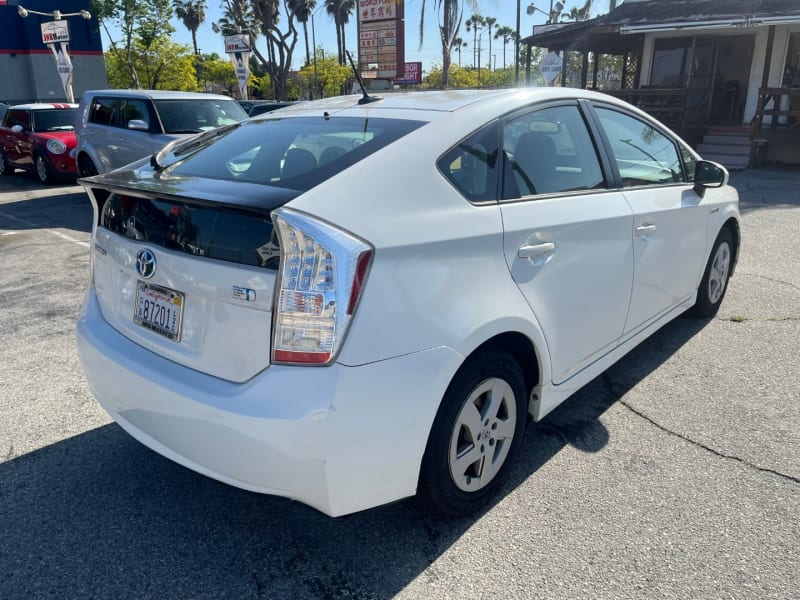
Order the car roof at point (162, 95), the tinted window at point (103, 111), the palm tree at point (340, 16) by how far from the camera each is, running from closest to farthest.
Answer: the car roof at point (162, 95)
the tinted window at point (103, 111)
the palm tree at point (340, 16)

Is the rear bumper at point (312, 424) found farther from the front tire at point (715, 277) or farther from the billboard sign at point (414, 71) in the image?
the billboard sign at point (414, 71)

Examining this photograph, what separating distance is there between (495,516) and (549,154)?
1620 mm

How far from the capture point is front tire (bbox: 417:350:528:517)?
2.32 metres

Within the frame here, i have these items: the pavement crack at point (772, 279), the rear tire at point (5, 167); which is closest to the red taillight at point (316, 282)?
the pavement crack at point (772, 279)

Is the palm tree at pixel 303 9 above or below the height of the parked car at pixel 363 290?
above

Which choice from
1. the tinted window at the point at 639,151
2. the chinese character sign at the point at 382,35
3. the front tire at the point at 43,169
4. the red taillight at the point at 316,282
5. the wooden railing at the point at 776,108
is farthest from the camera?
the chinese character sign at the point at 382,35

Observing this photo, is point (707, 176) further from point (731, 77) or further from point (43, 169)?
point (731, 77)

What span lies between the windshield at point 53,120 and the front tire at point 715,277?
13.4 meters

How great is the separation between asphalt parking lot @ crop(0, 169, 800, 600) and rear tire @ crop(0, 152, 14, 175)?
43.7 feet

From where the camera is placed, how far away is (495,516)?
2.66 meters

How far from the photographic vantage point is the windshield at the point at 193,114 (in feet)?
32.3

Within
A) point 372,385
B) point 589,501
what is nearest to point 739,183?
point 589,501

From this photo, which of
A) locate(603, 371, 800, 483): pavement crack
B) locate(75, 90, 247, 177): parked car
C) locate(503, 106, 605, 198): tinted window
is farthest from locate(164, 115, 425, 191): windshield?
locate(75, 90, 247, 177): parked car

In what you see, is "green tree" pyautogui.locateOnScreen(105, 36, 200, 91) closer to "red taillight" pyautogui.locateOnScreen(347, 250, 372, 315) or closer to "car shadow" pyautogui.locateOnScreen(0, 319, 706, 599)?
"car shadow" pyautogui.locateOnScreen(0, 319, 706, 599)
